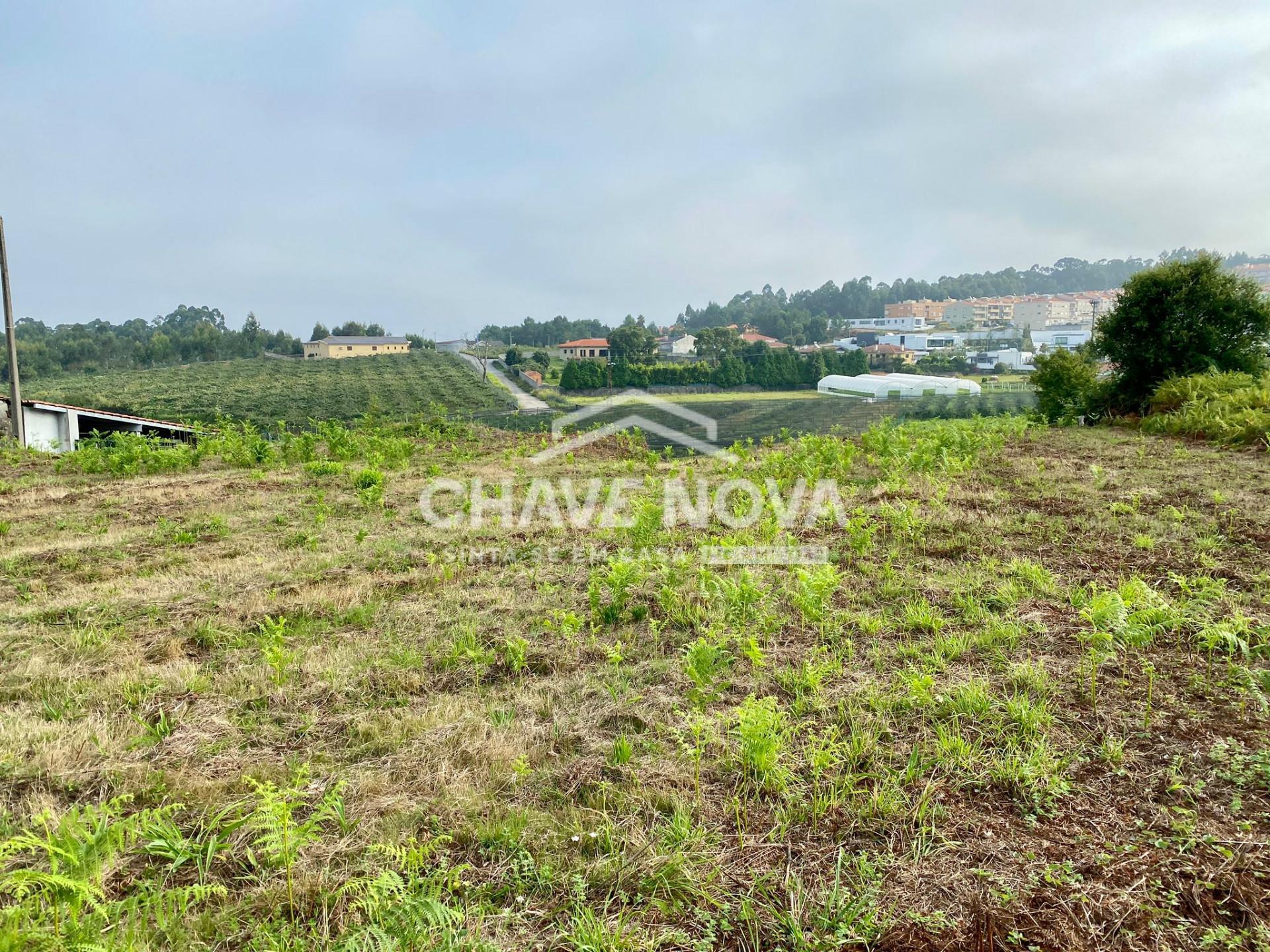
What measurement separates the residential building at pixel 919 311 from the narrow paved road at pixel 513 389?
57.0 m

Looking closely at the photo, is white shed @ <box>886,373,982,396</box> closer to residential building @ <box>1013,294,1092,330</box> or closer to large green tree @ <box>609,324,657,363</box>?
large green tree @ <box>609,324,657,363</box>

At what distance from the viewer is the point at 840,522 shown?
616cm

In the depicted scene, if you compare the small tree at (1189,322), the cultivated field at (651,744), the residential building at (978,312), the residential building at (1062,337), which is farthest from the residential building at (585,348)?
the residential building at (978,312)

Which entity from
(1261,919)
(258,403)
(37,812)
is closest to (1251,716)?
(1261,919)

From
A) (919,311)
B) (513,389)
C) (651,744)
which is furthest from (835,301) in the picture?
(651,744)

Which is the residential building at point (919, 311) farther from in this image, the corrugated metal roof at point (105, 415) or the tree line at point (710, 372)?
the corrugated metal roof at point (105, 415)

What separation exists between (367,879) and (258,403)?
2794 centimetres

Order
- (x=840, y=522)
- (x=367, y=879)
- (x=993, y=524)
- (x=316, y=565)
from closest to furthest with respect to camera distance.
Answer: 1. (x=367, y=879)
2. (x=316, y=565)
3. (x=993, y=524)
4. (x=840, y=522)

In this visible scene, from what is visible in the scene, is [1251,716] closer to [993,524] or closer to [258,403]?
[993,524]

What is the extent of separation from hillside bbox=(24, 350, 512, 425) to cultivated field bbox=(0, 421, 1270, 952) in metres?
12.5

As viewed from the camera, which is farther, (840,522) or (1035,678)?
(840,522)

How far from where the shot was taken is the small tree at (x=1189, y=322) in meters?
A: 11.6

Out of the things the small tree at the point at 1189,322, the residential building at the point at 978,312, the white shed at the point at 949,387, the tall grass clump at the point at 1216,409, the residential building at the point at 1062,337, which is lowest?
the tall grass clump at the point at 1216,409

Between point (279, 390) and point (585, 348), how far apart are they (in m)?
24.2
